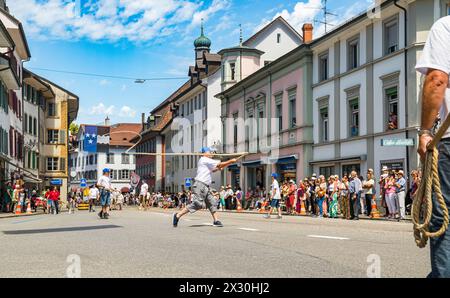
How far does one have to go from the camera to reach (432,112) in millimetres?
3869

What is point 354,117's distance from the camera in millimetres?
33844

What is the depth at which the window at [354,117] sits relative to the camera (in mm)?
33406

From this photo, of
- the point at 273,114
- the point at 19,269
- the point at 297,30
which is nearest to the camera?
the point at 19,269

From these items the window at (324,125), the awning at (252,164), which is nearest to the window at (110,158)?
the awning at (252,164)

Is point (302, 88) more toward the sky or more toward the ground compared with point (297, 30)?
more toward the ground

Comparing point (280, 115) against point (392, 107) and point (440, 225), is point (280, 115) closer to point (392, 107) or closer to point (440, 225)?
point (392, 107)

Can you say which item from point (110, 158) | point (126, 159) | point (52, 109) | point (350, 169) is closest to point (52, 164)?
point (52, 109)

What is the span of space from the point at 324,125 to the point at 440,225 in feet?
111

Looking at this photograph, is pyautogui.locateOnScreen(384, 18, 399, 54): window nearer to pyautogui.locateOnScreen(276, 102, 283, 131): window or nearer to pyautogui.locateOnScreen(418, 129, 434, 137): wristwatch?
pyautogui.locateOnScreen(276, 102, 283, 131): window

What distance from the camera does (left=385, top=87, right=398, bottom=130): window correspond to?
29.6 m

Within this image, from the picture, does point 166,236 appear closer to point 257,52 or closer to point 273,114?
point 273,114

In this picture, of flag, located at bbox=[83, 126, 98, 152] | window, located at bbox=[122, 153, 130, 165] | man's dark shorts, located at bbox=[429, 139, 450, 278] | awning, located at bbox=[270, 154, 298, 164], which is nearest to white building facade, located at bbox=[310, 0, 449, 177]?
awning, located at bbox=[270, 154, 298, 164]
